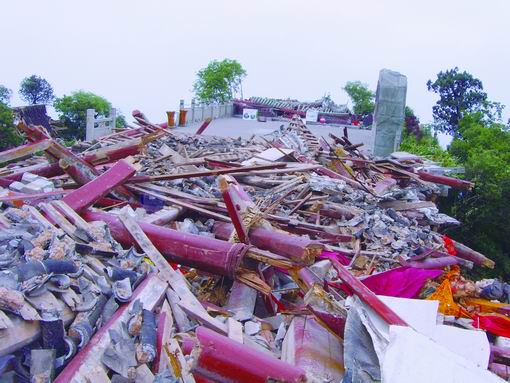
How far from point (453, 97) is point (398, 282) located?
31750 mm

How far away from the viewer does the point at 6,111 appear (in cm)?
1734

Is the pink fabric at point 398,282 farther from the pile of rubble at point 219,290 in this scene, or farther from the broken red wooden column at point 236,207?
the broken red wooden column at point 236,207

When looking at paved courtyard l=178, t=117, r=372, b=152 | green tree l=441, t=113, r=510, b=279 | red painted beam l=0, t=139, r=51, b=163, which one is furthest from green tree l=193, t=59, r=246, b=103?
red painted beam l=0, t=139, r=51, b=163

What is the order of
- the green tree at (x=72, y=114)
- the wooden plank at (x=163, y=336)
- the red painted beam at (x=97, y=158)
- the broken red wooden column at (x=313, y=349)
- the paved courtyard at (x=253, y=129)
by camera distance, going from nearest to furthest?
the wooden plank at (x=163, y=336)
the broken red wooden column at (x=313, y=349)
the red painted beam at (x=97, y=158)
the paved courtyard at (x=253, y=129)
the green tree at (x=72, y=114)

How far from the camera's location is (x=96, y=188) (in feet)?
18.5

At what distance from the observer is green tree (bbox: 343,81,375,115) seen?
4316 cm

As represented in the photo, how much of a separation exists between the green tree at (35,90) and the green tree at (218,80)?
1256 cm

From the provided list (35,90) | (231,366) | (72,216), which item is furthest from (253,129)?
(231,366)

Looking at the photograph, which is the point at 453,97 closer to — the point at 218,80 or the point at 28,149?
the point at 218,80

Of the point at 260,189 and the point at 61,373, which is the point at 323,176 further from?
the point at 61,373

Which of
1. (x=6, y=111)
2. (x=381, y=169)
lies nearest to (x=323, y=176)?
(x=381, y=169)

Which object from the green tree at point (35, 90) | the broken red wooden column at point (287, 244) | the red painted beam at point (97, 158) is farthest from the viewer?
the green tree at point (35, 90)

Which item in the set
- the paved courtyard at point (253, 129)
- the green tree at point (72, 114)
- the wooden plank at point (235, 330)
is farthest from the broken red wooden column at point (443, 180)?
the green tree at point (72, 114)

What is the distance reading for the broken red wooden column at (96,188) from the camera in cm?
530
